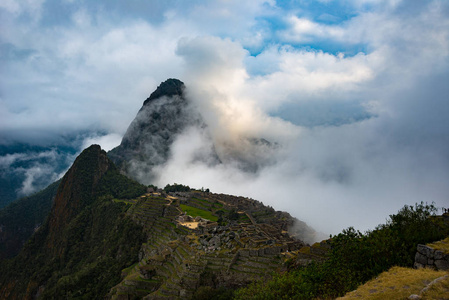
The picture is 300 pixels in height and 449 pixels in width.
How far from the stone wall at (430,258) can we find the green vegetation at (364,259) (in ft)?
3.28

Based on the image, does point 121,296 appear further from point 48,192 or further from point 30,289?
point 48,192

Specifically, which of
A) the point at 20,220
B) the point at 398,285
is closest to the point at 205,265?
the point at 398,285

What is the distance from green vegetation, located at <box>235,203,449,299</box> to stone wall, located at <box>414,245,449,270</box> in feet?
3.28

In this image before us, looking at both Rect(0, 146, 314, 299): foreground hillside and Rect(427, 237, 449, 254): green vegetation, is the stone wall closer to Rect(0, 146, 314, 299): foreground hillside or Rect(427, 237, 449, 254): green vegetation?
Rect(427, 237, 449, 254): green vegetation

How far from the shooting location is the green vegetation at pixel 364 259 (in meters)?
18.5

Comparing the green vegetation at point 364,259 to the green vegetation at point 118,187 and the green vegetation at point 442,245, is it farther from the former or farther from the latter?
the green vegetation at point 118,187

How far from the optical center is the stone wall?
15062mm

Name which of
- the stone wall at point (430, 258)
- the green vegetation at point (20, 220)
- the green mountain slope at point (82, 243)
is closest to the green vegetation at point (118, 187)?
the green mountain slope at point (82, 243)

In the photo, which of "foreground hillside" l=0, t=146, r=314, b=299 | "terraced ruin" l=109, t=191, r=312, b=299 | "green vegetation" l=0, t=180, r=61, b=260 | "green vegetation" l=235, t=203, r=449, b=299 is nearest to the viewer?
"green vegetation" l=235, t=203, r=449, b=299

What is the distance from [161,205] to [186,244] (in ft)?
118

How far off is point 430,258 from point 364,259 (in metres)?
5.27

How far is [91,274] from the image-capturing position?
58.4 m

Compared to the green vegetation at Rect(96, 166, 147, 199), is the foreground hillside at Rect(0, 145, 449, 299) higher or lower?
lower

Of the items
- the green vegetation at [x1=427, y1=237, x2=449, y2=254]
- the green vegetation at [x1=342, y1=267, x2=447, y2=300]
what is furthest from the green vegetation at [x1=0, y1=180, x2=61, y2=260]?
the green vegetation at [x1=427, y1=237, x2=449, y2=254]
